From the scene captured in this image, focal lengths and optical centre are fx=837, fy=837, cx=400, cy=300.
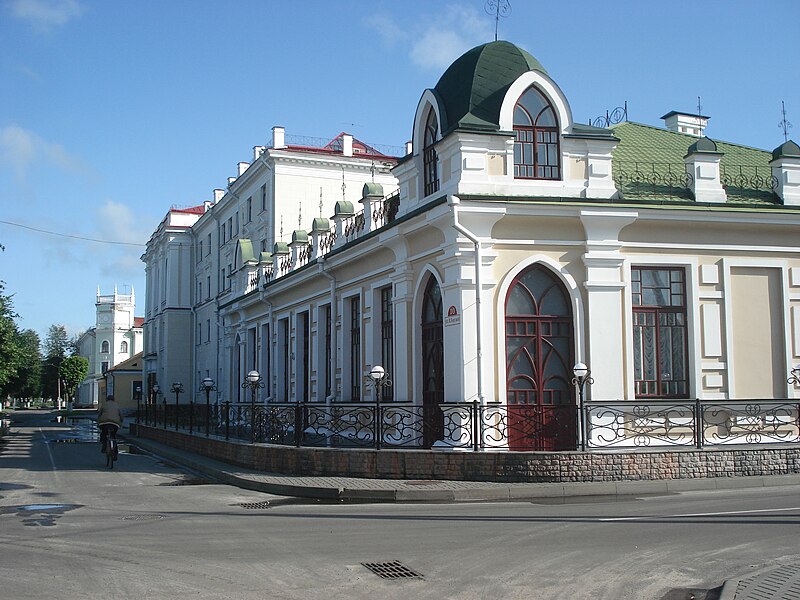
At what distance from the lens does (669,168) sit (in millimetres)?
18078

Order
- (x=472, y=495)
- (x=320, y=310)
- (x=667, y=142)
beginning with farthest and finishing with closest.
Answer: (x=320, y=310) < (x=667, y=142) < (x=472, y=495)

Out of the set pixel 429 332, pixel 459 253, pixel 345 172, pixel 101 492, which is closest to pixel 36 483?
pixel 101 492

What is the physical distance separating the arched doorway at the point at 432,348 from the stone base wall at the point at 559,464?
1.39 meters

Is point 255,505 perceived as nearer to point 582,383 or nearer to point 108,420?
point 582,383

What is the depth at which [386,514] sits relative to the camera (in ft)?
39.0

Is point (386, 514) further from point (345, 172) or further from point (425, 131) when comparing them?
point (345, 172)

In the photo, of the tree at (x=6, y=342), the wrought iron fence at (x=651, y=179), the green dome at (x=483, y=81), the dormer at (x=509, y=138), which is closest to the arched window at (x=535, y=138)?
the dormer at (x=509, y=138)

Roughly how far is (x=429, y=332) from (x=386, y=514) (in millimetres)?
5986

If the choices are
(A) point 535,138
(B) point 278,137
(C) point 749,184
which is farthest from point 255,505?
(B) point 278,137

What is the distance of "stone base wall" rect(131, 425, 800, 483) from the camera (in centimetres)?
1403

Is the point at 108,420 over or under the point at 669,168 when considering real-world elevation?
under

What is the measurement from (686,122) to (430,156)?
10.8 metres

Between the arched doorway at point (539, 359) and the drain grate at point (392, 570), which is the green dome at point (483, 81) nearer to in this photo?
the arched doorway at point (539, 359)

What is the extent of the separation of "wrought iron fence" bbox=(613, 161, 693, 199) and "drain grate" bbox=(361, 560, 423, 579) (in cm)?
1094
